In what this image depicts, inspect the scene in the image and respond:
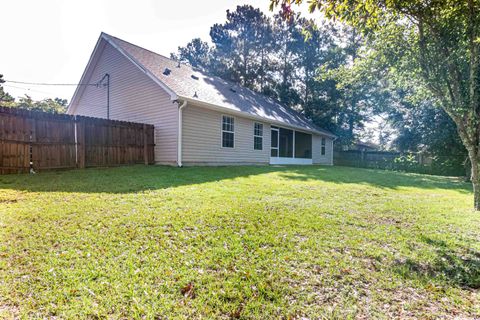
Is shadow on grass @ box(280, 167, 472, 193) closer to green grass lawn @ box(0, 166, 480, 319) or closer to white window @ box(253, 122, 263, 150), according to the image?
white window @ box(253, 122, 263, 150)

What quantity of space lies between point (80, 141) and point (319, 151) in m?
16.4

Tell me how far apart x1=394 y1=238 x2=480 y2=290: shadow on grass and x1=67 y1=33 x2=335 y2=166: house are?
8135mm

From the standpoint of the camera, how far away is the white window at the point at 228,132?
38.4ft

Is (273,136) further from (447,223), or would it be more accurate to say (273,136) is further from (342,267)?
(342,267)

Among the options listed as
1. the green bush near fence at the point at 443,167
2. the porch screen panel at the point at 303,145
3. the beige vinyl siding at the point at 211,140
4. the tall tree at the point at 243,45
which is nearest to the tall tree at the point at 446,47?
the beige vinyl siding at the point at 211,140

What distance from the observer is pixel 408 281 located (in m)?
2.44

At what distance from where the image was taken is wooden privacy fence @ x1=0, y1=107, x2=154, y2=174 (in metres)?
7.00

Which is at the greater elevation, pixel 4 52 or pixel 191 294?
pixel 4 52

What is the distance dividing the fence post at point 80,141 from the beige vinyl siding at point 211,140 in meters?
3.28

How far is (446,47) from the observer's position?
509cm

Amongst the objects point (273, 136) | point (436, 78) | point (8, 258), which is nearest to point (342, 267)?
point (8, 258)

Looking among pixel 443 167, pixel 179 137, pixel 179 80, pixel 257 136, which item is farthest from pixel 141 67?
pixel 443 167

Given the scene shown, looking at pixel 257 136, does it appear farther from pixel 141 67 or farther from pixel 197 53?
pixel 197 53

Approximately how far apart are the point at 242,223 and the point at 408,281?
197 centimetres
